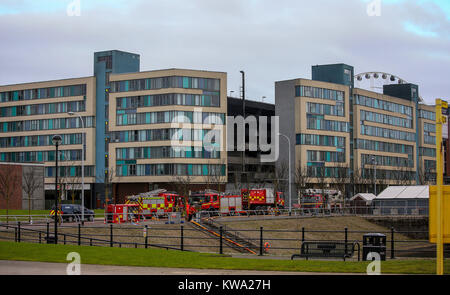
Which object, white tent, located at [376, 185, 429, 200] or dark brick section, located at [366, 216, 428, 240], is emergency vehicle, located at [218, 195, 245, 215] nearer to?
dark brick section, located at [366, 216, 428, 240]

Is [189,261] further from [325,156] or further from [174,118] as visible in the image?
[325,156]

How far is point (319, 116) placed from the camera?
114 meters

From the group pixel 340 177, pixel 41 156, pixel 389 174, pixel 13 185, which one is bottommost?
pixel 13 185

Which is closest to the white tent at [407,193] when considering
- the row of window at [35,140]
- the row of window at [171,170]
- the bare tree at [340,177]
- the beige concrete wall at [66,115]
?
the bare tree at [340,177]

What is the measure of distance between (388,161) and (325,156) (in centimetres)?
2014

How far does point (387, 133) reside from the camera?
128000 mm

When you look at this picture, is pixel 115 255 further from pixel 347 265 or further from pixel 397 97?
pixel 397 97

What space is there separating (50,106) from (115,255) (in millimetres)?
94117

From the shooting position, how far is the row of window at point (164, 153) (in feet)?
336

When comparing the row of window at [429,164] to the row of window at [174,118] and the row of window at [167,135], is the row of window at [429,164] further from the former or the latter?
the row of window at [167,135]

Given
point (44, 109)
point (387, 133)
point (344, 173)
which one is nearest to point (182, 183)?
point (344, 173)

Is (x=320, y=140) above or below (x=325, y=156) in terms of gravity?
above

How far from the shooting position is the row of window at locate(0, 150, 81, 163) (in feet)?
364
